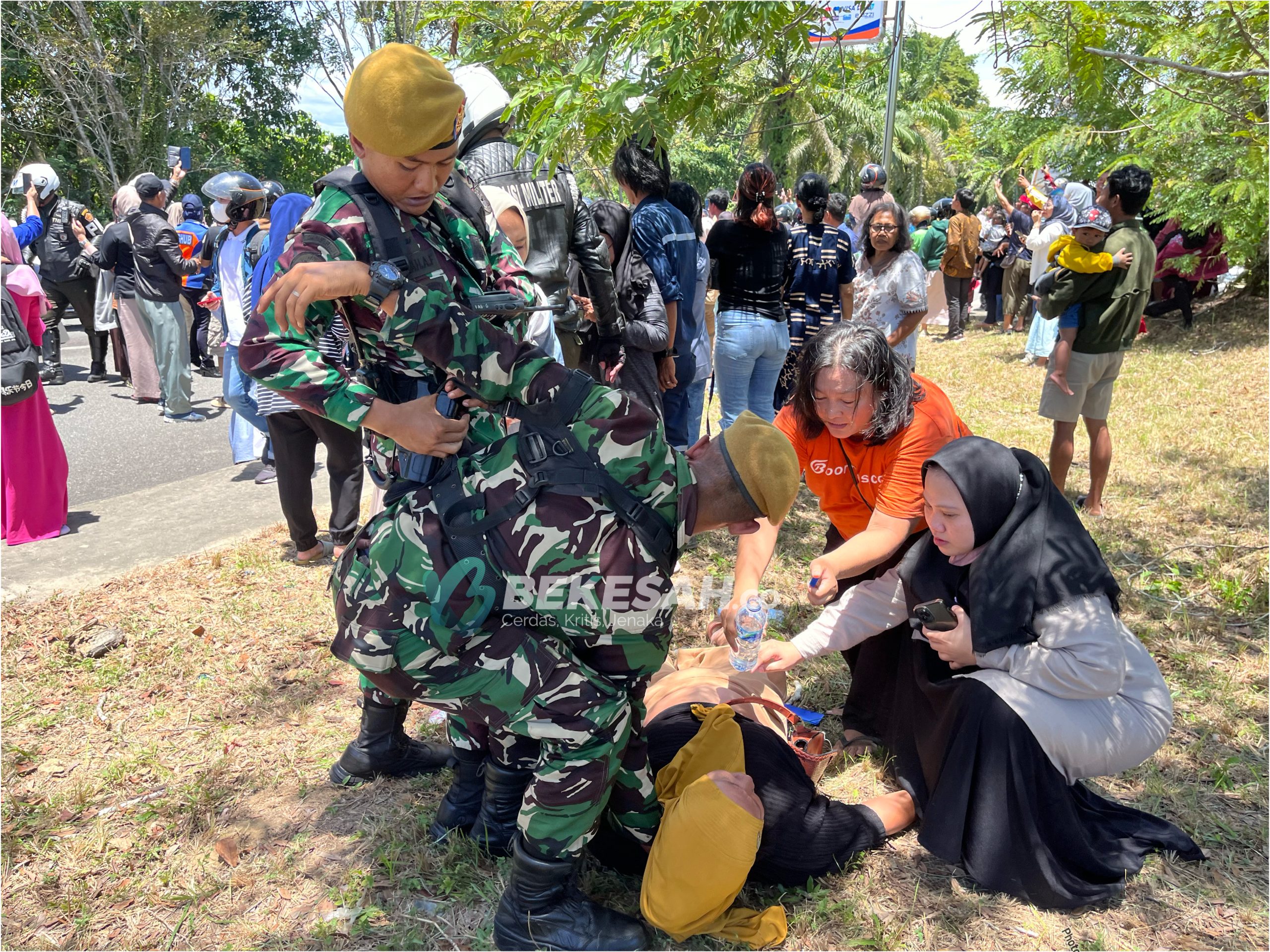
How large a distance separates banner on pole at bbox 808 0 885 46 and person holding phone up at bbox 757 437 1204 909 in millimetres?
1497

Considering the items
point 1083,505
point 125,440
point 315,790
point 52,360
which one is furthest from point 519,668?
point 52,360

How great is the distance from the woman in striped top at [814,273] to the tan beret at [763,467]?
3534mm

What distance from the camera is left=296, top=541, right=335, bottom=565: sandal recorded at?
470 centimetres

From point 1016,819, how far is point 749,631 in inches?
34.1

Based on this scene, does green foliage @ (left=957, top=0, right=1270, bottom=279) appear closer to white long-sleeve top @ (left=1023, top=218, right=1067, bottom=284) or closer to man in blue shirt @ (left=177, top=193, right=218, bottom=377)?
white long-sleeve top @ (left=1023, top=218, right=1067, bottom=284)

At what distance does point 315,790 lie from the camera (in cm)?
295

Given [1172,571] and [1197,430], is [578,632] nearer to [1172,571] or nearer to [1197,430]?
[1172,571]

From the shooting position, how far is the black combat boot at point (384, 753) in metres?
2.87

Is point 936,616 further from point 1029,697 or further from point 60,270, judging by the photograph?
point 60,270

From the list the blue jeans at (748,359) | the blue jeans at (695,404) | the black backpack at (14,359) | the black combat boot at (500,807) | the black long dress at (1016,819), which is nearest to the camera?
the black long dress at (1016,819)

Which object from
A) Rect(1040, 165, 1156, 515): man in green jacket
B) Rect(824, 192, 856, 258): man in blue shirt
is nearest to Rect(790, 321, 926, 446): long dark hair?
Rect(1040, 165, 1156, 515): man in green jacket

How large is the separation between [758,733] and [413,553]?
1.11 meters

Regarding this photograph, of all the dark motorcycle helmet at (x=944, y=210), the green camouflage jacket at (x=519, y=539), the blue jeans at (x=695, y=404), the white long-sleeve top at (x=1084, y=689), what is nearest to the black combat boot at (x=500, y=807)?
the green camouflage jacket at (x=519, y=539)

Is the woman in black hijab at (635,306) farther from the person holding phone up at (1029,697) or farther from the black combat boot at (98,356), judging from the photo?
the black combat boot at (98,356)
